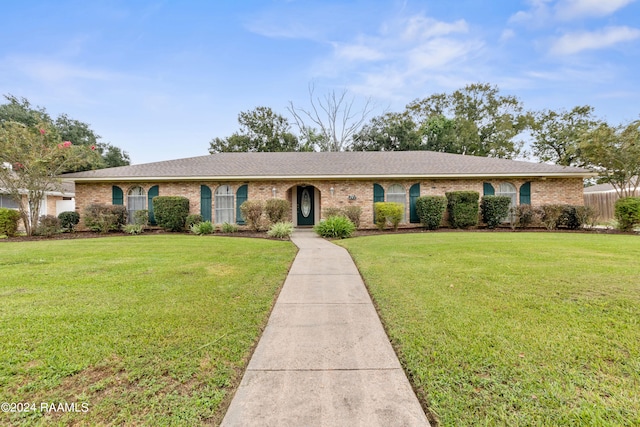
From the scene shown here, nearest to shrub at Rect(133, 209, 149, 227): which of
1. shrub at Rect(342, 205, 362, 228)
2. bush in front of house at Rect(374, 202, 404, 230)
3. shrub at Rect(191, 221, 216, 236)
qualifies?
shrub at Rect(191, 221, 216, 236)

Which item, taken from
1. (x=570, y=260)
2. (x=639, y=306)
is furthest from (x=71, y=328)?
(x=570, y=260)

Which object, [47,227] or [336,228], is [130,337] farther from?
[47,227]

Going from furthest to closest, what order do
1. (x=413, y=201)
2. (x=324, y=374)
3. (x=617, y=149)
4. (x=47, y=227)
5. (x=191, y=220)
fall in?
1. (x=413, y=201)
2. (x=617, y=149)
3. (x=191, y=220)
4. (x=47, y=227)
5. (x=324, y=374)

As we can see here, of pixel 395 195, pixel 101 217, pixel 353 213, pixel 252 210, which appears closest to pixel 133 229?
pixel 101 217

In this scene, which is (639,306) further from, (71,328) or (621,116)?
(621,116)

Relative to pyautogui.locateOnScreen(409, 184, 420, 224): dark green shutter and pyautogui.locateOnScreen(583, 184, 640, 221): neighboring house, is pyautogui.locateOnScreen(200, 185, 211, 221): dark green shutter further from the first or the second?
pyautogui.locateOnScreen(583, 184, 640, 221): neighboring house

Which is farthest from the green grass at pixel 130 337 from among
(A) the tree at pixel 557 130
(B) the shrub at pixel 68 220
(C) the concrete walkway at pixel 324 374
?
(A) the tree at pixel 557 130

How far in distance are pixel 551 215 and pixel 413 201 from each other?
5649mm

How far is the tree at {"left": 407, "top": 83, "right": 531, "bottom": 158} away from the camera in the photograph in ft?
88.8

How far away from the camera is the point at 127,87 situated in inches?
582

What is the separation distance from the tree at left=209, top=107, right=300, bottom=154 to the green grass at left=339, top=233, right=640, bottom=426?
82.9 feet

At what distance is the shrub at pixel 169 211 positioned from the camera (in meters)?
12.6

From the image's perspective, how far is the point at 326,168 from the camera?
14.4m

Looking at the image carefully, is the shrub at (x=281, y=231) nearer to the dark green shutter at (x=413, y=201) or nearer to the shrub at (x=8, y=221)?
the dark green shutter at (x=413, y=201)
